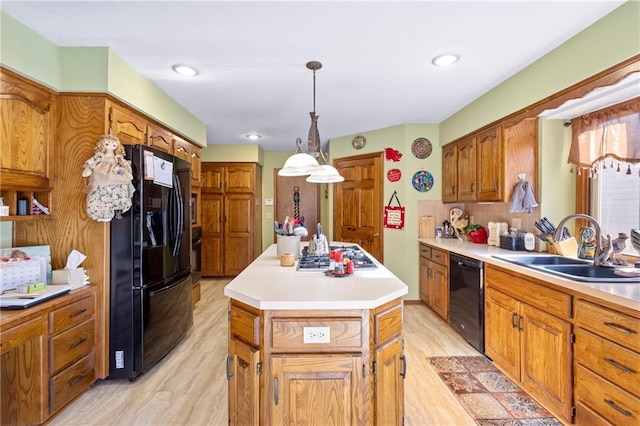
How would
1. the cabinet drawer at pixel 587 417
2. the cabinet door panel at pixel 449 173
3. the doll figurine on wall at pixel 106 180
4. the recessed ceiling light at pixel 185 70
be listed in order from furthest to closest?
1. the cabinet door panel at pixel 449 173
2. the recessed ceiling light at pixel 185 70
3. the doll figurine on wall at pixel 106 180
4. the cabinet drawer at pixel 587 417

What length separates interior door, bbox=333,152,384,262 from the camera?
436 centimetres

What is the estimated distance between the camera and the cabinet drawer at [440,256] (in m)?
3.27

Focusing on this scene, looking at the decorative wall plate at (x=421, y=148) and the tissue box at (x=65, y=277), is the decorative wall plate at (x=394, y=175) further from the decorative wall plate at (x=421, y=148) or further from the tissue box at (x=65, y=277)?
the tissue box at (x=65, y=277)

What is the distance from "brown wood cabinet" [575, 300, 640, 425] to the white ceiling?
5.53 feet

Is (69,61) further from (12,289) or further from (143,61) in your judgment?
(12,289)

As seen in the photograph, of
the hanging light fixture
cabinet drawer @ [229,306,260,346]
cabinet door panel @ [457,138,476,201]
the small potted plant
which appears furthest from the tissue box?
the small potted plant

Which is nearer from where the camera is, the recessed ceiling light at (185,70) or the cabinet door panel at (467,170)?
the recessed ceiling light at (185,70)

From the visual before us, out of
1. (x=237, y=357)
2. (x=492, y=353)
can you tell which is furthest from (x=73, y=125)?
(x=492, y=353)

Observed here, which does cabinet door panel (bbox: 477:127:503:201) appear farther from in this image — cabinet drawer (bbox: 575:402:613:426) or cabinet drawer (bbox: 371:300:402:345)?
cabinet drawer (bbox: 371:300:402:345)

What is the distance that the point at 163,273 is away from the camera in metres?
2.55

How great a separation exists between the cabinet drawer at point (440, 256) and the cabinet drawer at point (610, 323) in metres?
1.59

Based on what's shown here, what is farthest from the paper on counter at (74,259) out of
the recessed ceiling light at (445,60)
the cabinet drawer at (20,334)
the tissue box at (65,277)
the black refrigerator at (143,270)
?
the recessed ceiling light at (445,60)

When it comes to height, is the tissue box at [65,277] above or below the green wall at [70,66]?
below

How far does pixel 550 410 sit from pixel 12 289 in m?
3.39
